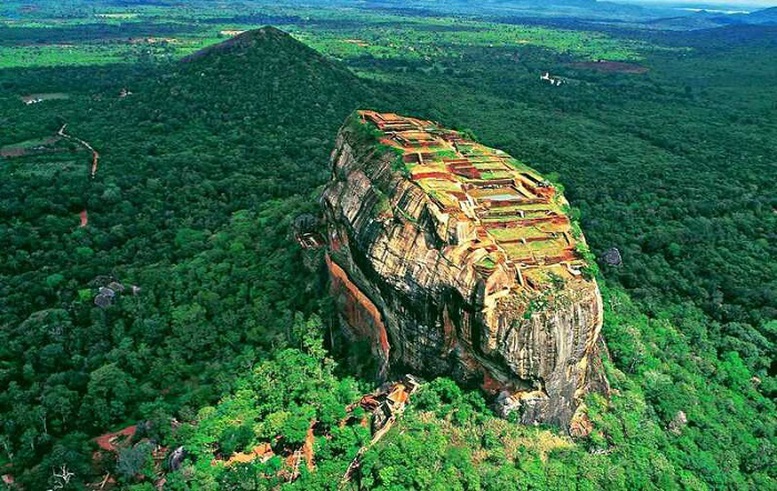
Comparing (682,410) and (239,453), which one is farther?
(682,410)

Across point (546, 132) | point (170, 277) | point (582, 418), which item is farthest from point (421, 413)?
point (546, 132)

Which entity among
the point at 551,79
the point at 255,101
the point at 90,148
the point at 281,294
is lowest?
the point at 90,148

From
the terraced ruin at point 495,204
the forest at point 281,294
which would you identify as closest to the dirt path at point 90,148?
the forest at point 281,294

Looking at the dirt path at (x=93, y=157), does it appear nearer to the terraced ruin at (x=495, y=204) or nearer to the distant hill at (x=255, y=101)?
the distant hill at (x=255, y=101)

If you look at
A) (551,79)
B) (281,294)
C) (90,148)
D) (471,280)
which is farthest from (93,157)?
(551,79)

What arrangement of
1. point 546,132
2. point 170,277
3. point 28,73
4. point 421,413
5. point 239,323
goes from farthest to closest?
point 28,73
point 546,132
point 170,277
point 239,323
point 421,413

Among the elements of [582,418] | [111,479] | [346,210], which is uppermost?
[346,210]

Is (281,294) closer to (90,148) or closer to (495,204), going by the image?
(495,204)

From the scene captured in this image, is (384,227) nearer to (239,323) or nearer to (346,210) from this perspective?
(346,210)
